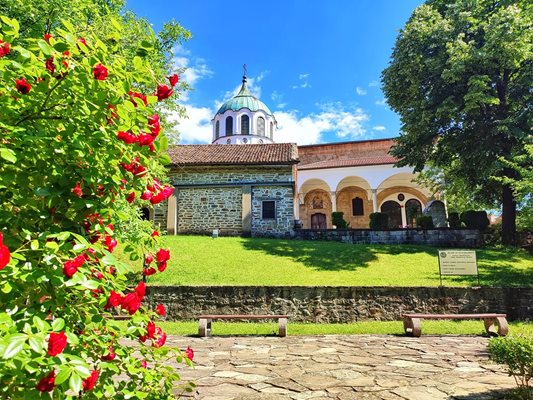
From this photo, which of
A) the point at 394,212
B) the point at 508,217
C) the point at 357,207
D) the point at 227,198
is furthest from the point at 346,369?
the point at 394,212

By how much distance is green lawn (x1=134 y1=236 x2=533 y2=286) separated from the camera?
35.9ft

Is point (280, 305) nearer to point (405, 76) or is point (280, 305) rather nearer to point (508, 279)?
point (508, 279)

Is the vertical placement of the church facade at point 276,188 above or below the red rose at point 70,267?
above

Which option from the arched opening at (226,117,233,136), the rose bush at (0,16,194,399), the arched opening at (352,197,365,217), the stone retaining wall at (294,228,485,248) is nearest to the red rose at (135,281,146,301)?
the rose bush at (0,16,194,399)

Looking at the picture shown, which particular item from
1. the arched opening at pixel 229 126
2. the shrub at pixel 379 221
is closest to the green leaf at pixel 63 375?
the shrub at pixel 379 221

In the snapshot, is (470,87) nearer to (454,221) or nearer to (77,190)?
(454,221)

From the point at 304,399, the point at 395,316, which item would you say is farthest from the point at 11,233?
the point at 395,316

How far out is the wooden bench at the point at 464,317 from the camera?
6888 mm

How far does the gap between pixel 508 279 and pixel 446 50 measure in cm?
965

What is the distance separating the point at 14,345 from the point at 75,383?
0.21 metres

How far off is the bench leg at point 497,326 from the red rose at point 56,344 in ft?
26.2

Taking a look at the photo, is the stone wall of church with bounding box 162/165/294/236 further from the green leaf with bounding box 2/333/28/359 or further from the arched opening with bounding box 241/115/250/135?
the green leaf with bounding box 2/333/28/359

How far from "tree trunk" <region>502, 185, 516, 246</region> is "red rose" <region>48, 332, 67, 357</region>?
1881cm

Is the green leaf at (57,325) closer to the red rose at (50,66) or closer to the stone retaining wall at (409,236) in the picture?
the red rose at (50,66)
